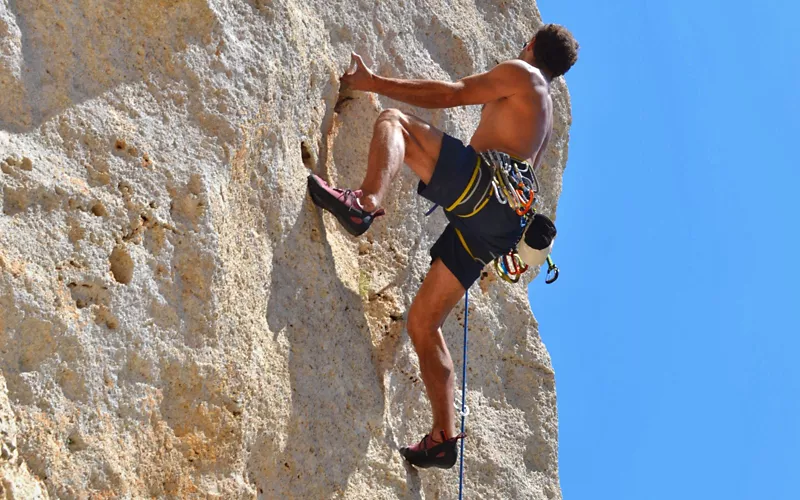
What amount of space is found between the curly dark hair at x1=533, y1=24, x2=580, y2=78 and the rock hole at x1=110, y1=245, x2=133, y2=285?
209cm

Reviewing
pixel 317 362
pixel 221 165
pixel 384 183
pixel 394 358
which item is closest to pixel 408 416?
pixel 394 358

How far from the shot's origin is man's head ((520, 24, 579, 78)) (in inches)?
→ 194

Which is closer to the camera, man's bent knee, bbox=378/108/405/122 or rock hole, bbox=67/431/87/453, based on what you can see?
rock hole, bbox=67/431/87/453

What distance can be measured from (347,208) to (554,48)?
1207 mm

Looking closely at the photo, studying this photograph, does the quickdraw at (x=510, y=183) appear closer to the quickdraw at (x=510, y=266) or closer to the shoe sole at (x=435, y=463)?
the quickdraw at (x=510, y=266)

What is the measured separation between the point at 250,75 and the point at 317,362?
4.04ft

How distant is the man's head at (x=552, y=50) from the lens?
4.93m

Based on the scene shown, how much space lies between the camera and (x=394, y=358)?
5297 mm

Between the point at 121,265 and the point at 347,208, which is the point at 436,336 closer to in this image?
the point at 347,208

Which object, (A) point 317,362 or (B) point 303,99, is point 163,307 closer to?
(A) point 317,362

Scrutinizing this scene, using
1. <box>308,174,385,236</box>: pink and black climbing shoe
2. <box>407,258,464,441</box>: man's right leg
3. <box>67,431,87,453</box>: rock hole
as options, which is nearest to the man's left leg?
<box>308,174,385,236</box>: pink and black climbing shoe

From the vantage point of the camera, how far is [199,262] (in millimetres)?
4148

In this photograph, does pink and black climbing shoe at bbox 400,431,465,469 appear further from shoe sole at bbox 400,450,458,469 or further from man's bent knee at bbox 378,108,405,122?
man's bent knee at bbox 378,108,405,122

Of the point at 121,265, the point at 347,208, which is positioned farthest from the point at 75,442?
the point at 347,208
